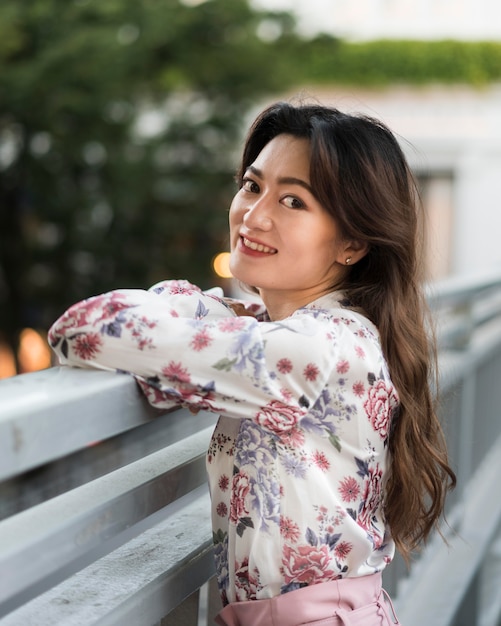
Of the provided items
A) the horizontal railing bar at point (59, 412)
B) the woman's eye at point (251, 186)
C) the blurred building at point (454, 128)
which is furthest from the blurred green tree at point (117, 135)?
the horizontal railing bar at point (59, 412)

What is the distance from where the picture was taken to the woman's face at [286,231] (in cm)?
177

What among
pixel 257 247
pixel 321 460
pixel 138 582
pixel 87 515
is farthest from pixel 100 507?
pixel 257 247

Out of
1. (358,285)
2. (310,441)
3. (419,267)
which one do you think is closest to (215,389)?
Answer: (310,441)

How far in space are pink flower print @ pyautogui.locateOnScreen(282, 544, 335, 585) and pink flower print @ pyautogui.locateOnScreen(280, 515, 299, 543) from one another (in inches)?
0.6

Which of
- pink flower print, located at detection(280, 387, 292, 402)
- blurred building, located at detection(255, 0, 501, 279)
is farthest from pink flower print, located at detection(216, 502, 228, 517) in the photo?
blurred building, located at detection(255, 0, 501, 279)

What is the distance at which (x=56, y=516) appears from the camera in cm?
123

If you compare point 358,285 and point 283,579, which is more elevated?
point 358,285

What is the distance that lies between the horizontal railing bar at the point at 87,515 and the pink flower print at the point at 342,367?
0.27m

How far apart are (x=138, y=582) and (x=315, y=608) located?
0.31 m

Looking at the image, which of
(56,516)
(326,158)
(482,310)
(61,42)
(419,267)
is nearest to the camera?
(56,516)

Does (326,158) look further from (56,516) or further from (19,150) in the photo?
(19,150)

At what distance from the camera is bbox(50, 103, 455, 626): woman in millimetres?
1430

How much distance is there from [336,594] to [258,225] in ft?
2.10

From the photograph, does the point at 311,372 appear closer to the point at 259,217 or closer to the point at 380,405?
the point at 380,405
